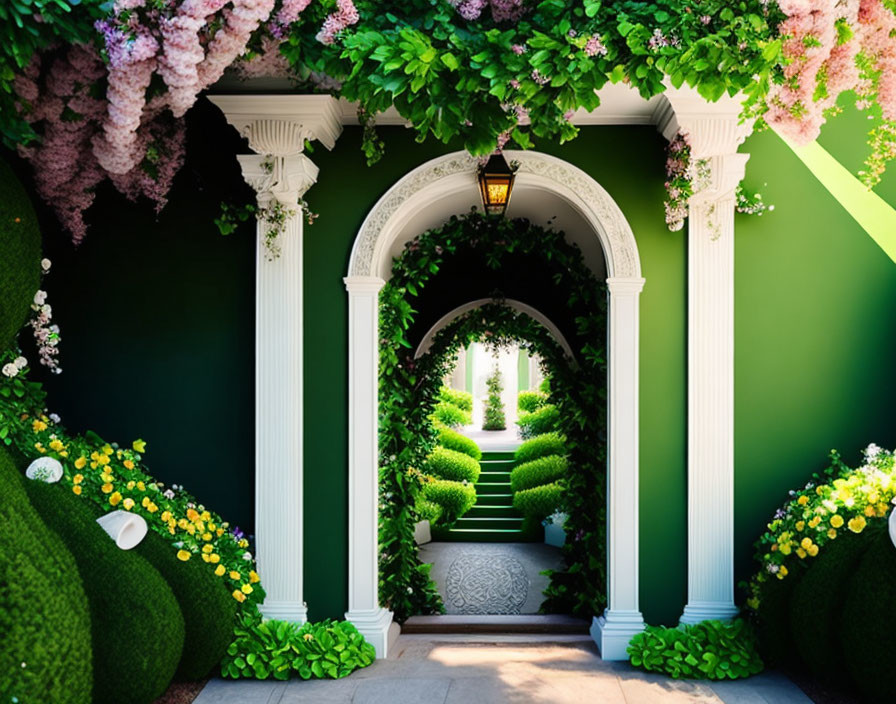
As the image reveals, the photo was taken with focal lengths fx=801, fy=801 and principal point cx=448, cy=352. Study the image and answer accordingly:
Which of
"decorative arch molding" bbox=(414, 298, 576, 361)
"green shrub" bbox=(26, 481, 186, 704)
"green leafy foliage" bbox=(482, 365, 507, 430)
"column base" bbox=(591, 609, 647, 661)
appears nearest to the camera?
"green shrub" bbox=(26, 481, 186, 704)

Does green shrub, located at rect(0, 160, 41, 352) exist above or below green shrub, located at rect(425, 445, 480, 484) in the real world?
above

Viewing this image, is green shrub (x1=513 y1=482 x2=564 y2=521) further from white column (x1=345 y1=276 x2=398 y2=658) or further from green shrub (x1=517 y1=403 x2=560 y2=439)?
white column (x1=345 y1=276 x2=398 y2=658)

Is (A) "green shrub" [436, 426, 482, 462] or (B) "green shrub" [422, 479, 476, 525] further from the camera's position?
(A) "green shrub" [436, 426, 482, 462]

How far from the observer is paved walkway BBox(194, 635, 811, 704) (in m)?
4.64

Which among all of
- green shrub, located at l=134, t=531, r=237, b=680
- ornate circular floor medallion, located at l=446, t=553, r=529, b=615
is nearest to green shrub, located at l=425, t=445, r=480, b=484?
ornate circular floor medallion, located at l=446, t=553, r=529, b=615

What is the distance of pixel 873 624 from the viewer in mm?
4016

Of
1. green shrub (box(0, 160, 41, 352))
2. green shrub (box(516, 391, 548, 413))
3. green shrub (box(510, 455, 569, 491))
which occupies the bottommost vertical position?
green shrub (box(510, 455, 569, 491))

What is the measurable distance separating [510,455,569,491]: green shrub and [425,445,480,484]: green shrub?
2.30 feet

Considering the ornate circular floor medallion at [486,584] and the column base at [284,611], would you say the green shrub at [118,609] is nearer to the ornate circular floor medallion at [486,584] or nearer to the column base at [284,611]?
the column base at [284,611]

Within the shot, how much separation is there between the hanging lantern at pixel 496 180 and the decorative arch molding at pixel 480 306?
320 centimetres

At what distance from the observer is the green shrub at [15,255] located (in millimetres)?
3873

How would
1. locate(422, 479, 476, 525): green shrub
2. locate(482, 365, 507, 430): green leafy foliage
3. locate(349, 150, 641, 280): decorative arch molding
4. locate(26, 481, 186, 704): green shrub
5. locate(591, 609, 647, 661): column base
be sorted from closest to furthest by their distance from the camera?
1. locate(26, 481, 186, 704): green shrub
2. locate(591, 609, 647, 661): column base
3. locate(349, 150, 641, 280): decorative arch molding
4. locate(422, 479, 476, 525): green shrub
5. locate(482, 365, 507, 430): green leafy foliage

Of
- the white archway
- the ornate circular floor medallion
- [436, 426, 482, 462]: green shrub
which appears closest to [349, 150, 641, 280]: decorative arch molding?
the white archway

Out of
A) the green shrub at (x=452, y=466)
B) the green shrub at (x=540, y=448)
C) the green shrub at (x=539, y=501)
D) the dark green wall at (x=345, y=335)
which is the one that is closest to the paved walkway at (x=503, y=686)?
the dark green wall at (x=345, y=335)
